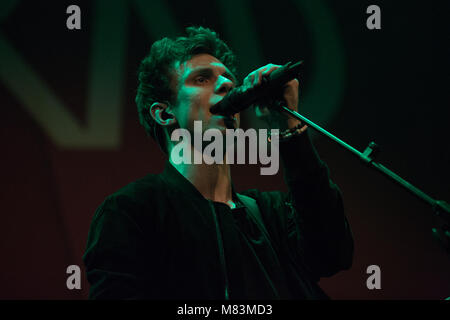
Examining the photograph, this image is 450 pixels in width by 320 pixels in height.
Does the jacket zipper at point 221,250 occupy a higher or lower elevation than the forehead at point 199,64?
lower

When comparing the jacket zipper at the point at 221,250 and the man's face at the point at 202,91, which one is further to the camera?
the man's face at the point at 202,91

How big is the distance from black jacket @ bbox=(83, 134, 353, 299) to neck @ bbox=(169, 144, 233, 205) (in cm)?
4

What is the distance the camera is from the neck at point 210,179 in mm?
1376

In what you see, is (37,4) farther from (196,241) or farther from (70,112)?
(196,241)

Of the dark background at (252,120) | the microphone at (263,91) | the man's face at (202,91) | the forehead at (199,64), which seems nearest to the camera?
the microphone at (263,91)

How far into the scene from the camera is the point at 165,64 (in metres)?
1.55

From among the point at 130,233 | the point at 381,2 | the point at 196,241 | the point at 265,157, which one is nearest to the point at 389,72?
the point at 381,2

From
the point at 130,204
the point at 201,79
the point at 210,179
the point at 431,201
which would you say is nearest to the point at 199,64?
the point at 201,79

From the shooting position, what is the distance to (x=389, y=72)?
6.90ft

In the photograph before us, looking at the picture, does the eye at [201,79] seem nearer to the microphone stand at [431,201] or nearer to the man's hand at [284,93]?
the man's hand at [284,93]

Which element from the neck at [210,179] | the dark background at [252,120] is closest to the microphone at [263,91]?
the neck at [210,179]

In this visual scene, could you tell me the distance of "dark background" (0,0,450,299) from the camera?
6.11 ft

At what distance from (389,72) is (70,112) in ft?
5.15

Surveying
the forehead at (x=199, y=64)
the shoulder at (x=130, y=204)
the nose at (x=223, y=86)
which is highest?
the forehead at (x=199, y=64)
